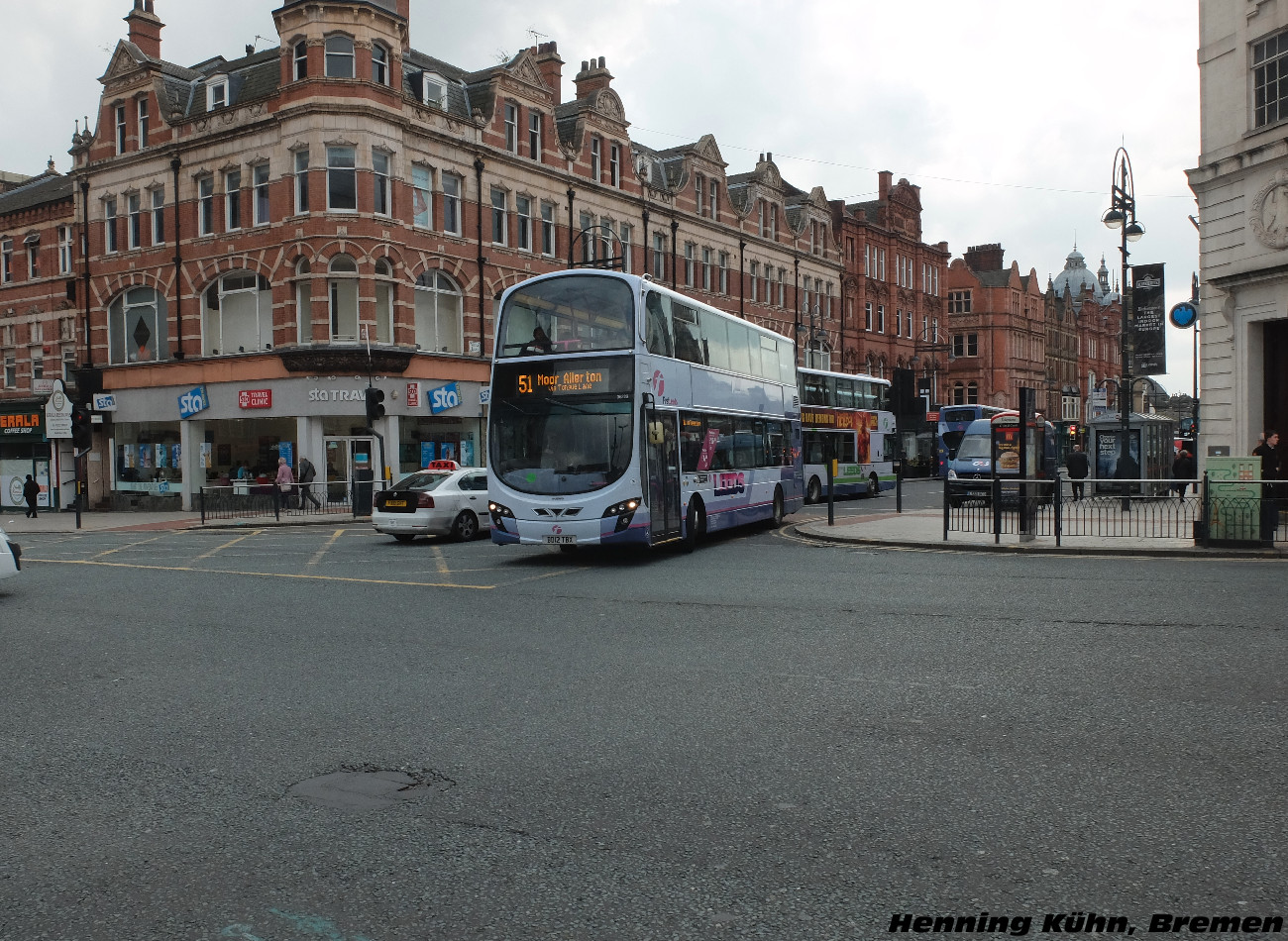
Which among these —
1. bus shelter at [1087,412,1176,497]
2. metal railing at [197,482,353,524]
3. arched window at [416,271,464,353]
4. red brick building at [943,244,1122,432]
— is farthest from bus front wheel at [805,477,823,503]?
red brick building at [943,244,1122,432]

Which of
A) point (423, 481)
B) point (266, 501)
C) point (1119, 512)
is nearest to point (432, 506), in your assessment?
point (423, 481)

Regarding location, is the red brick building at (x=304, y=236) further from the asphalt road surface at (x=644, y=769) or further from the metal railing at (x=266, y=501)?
the asphalt road surface at (x=644, y=769)

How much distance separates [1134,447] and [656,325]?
61.2 ft

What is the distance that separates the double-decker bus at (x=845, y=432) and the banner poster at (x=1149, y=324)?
971cm

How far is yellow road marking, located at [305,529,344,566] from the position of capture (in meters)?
17.6

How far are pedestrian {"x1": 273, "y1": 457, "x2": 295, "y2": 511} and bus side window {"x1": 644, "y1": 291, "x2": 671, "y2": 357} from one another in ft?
52.3

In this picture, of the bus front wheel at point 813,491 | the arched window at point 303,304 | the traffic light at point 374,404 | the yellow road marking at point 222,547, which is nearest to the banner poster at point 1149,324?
the bus front wheel at point 813,491

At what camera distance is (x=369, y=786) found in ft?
17.7

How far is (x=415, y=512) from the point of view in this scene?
70.1 feet

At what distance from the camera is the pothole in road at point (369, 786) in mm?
5164

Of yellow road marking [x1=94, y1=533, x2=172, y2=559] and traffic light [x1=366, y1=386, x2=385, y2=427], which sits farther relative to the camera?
traffic light [x1=366, y1=386, x2=385, y2=427]

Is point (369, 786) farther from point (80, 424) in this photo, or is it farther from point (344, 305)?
point (344, 305)

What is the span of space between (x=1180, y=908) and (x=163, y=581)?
14044mm

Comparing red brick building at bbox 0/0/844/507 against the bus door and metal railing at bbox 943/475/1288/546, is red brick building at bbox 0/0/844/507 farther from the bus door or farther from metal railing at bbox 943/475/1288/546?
metal railing at bbox 943/475/1288/546
